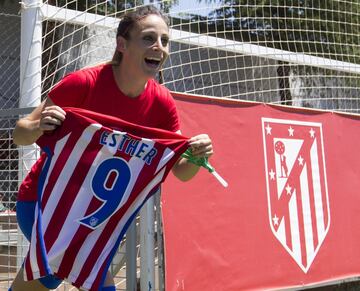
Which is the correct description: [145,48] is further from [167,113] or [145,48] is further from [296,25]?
[296,25]

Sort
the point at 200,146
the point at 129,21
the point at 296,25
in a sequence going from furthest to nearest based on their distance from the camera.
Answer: the point at 296,25
the point at 129,21
the point at 200,146

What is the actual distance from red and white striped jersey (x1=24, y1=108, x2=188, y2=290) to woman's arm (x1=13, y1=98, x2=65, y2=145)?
0.05m

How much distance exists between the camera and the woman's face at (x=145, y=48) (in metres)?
2.80

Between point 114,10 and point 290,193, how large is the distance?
234 centimetres

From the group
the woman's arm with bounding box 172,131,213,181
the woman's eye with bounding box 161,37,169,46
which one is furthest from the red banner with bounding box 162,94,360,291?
the woman's eye with bounding box 161,37,169,46

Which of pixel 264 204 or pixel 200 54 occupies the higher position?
pixel 200 54

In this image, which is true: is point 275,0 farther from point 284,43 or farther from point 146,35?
point 146,35

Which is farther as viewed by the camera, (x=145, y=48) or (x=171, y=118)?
A: (x=171, y=118)

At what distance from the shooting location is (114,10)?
5.76m

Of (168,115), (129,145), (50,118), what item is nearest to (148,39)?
(168,115)

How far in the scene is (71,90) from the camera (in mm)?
2717

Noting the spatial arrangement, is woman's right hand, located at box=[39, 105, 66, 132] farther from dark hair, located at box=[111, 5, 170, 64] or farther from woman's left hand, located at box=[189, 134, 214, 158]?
woman's left hand, located at box=[189, 134, 214, 158]

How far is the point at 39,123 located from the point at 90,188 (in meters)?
0.36

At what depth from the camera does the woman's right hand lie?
8.23 ft
